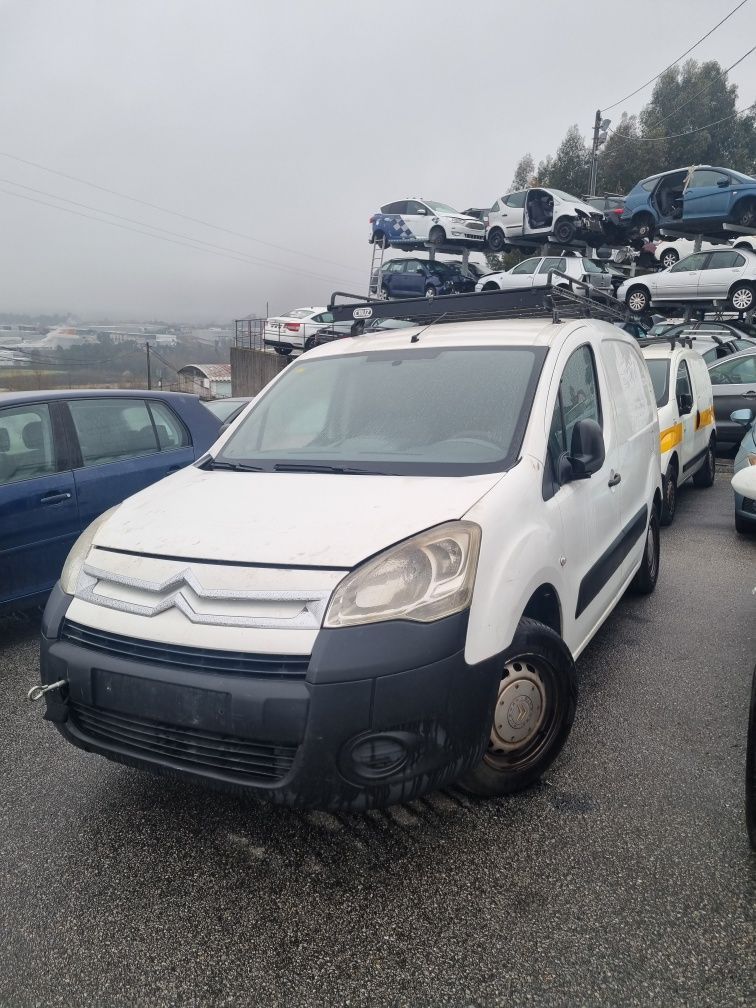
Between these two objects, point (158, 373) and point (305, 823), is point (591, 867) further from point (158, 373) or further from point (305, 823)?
point (158, 373)

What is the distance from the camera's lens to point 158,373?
1806 inches

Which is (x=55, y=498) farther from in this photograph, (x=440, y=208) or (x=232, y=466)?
(x=440, y=208)

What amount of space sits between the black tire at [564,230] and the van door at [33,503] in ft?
57.6

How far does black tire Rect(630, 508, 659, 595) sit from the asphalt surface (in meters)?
1.77

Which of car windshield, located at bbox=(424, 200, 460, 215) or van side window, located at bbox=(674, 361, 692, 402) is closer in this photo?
van side window, located at bbox=(674, 361, 692, 402)

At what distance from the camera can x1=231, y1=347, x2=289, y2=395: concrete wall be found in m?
31.7

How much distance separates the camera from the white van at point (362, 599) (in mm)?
2146

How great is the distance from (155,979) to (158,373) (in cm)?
4673

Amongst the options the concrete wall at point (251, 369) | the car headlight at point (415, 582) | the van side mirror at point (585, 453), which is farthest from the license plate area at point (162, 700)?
the concrete wall at point (251, 369)

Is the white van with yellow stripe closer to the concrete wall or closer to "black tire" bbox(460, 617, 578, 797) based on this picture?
"black tire" bbox(460, 617, 578, 797)

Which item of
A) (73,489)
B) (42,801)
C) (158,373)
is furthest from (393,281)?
(158,373)

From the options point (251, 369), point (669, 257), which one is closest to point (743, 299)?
point (669, 257)

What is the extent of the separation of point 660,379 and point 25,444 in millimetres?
6424

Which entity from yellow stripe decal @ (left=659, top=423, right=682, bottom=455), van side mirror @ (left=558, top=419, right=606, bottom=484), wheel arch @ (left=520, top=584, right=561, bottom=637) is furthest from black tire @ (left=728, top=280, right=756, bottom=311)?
wheel arch @ (left=520, top=584, right=561, bottom=637)
